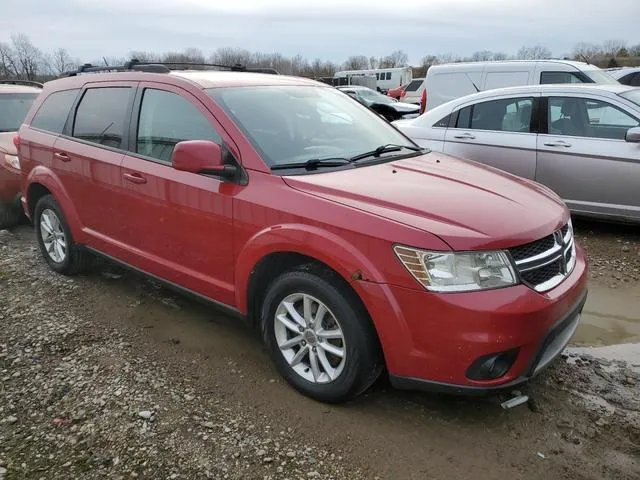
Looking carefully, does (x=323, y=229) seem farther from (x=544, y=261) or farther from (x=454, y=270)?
(x=544, y=261)

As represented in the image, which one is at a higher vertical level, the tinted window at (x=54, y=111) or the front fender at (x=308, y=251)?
the tinted window at (x=54, y=111)

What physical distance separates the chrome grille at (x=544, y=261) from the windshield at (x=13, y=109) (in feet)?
23.0

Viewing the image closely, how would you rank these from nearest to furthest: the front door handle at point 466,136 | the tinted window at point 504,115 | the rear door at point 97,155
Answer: the rear door at point 97,155 < the tinted window at point 504,115 < the front door handle at point 466,136

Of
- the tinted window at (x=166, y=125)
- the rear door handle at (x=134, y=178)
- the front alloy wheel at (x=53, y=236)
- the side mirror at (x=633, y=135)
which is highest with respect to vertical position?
the tinted window at (x=166, y=125)

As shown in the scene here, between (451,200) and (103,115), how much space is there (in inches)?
113

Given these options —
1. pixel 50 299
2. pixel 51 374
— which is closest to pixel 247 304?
pixel 51 374

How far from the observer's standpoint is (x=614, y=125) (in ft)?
19.1

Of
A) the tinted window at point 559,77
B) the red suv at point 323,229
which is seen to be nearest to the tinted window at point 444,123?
the red suv at point 323,229

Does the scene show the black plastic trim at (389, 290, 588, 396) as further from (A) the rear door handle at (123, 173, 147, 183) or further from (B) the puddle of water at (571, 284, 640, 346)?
(A) the rear door handle at (123, 173, 147, 183)

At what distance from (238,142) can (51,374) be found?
1821 millimetres

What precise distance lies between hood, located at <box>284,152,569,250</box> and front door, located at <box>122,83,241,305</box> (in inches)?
23.8

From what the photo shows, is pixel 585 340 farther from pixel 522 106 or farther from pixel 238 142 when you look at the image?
pixel 522 106

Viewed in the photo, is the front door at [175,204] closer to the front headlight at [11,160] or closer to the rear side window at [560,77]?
the front headlight at [11,160]

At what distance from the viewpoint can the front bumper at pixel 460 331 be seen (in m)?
2.46
